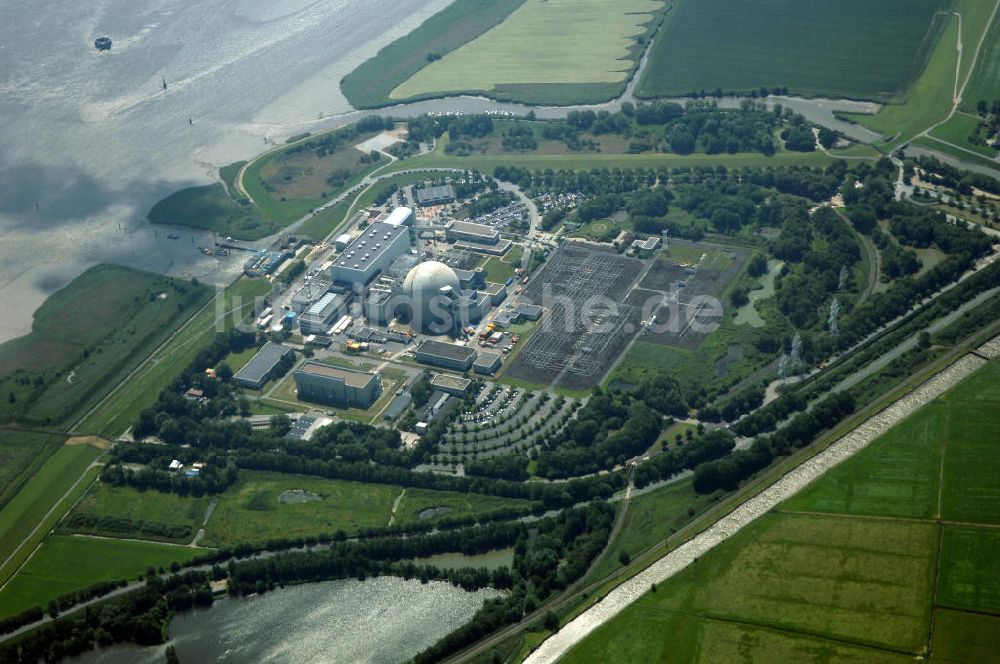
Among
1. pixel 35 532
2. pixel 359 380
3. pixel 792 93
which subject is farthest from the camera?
pixel 792 93

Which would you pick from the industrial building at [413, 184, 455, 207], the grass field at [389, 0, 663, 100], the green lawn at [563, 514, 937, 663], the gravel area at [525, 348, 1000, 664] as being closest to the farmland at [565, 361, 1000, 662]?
the green lawn at [563, 514, 937, 663]

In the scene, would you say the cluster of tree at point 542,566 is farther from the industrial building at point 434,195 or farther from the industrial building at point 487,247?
the industrial building at point 434,195

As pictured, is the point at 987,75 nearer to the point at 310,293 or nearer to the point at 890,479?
the point at 890,479

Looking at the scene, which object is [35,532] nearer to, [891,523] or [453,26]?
[891,523]

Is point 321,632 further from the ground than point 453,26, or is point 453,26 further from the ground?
point 453,26

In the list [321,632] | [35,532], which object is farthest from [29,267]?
[321,632]

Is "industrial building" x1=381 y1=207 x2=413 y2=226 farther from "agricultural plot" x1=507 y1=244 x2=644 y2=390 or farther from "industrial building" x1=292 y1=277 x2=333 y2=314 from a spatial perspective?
"agricultural plot" x1=507 y1=244 x2=644 y2=390

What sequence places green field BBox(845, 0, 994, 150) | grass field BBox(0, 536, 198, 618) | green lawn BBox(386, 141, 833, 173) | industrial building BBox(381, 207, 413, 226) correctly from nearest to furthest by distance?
grass field BBox(0, 536, 198, 618)
industrial building BBox(381, 207, 413, 226)
green lawn BBox(386, 141, 833, 173)
green field BBox(845, 0, 994, 150)
